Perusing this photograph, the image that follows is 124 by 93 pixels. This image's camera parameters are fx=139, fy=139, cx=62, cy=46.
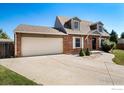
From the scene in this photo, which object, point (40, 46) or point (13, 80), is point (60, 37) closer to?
point (40, 46)

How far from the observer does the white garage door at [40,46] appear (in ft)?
43.6

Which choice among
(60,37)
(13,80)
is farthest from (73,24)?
(13,80)

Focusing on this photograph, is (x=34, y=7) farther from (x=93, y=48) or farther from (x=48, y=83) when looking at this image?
(x=93, y=48)

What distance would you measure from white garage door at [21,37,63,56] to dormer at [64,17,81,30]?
2799mm

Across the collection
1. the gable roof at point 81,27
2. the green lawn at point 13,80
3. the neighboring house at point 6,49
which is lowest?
the green lawn at point 13,80

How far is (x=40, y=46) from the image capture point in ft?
46.3

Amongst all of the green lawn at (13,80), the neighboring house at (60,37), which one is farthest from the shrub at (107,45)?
the green lawn at (13,80)

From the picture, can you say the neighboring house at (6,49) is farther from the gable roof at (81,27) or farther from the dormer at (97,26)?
the dormer at (97,26)

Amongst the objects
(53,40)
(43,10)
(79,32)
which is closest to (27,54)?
(53,40)

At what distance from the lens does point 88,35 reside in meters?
18.4

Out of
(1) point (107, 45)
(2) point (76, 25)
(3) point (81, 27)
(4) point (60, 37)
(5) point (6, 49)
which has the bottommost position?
(5) point (6, 49)

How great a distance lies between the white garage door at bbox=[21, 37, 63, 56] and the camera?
13.3 metres

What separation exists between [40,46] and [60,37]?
2.92m

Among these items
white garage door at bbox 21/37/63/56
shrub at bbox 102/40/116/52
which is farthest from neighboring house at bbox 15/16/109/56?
shrub at bbox 102/40/116/52
